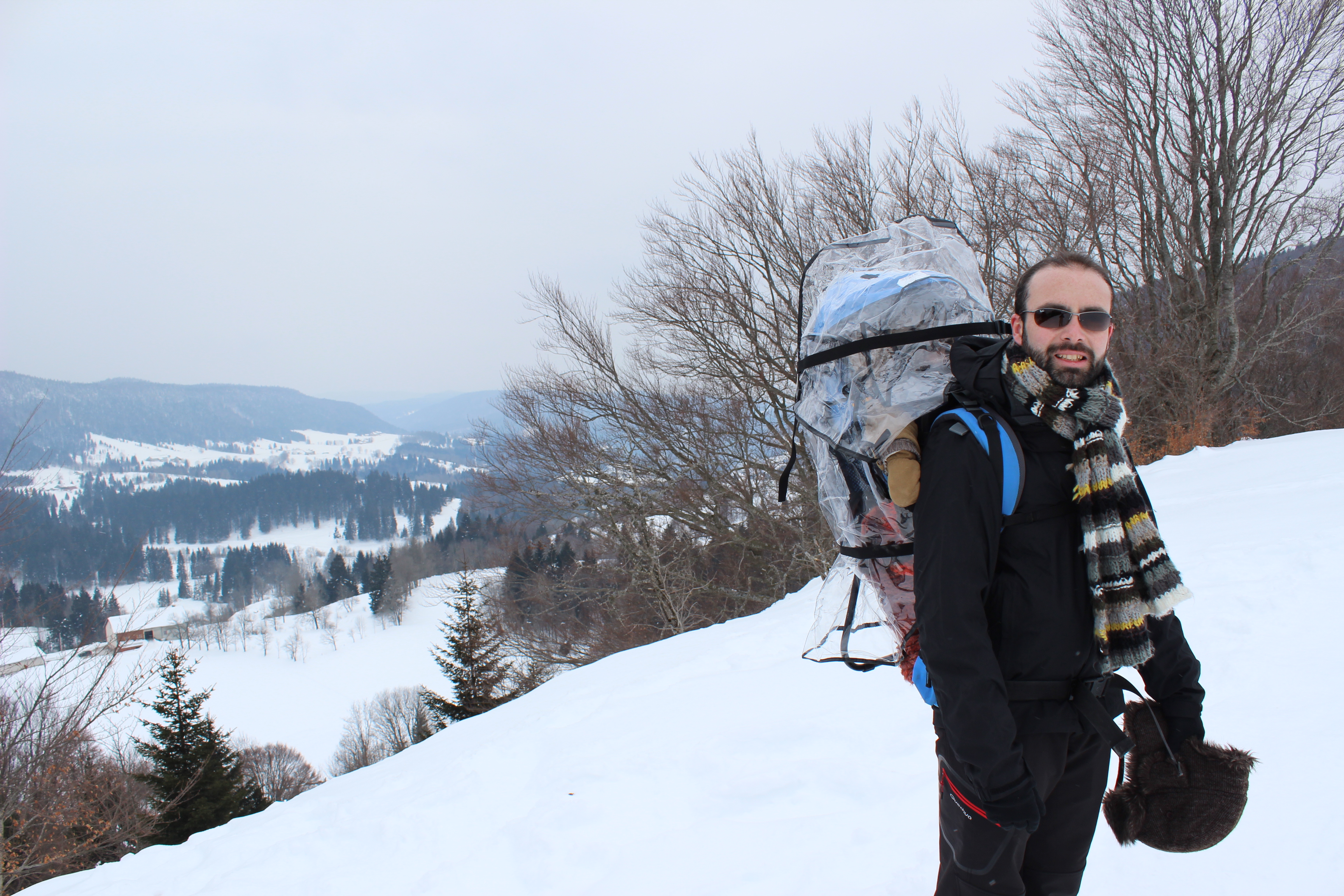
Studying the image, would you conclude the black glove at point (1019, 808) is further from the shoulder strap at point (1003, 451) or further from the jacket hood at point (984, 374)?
the jacket hood at point (984, 374)

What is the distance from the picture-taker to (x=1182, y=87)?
13.5 m

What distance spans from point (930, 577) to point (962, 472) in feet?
0.64

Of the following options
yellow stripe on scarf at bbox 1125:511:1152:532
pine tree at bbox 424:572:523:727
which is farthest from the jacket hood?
pine tree at bbox 424:572:523:727

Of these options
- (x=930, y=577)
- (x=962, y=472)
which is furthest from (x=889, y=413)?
(x=930, y=577)

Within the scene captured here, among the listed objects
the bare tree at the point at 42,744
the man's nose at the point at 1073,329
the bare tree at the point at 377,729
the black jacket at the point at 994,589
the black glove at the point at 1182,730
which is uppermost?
the man's nose at the point at 1073,329

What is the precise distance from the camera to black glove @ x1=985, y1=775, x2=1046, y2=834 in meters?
1.13

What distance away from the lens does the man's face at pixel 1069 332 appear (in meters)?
1.25

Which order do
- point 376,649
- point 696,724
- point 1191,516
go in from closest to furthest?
1. point 696,724
2. point 1191,516
3. point 376,649

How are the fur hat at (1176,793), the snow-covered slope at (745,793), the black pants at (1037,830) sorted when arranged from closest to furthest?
the black pants at (1037,830) < the fur hat at (1176,793) < the snow-covered slope at (745,793)

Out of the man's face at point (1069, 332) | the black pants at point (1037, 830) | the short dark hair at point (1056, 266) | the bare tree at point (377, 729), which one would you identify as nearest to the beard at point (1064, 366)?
the man's face at point (1069, 332)

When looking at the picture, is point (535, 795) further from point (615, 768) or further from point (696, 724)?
point (696, 724)

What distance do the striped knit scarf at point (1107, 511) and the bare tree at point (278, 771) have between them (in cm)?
3534

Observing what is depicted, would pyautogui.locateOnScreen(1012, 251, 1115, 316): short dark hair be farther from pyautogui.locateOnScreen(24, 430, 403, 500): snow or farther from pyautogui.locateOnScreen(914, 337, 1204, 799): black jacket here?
pyautogui.locateOnScreen(24, 430, 403, 500): snow

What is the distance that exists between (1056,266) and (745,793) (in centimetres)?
251
